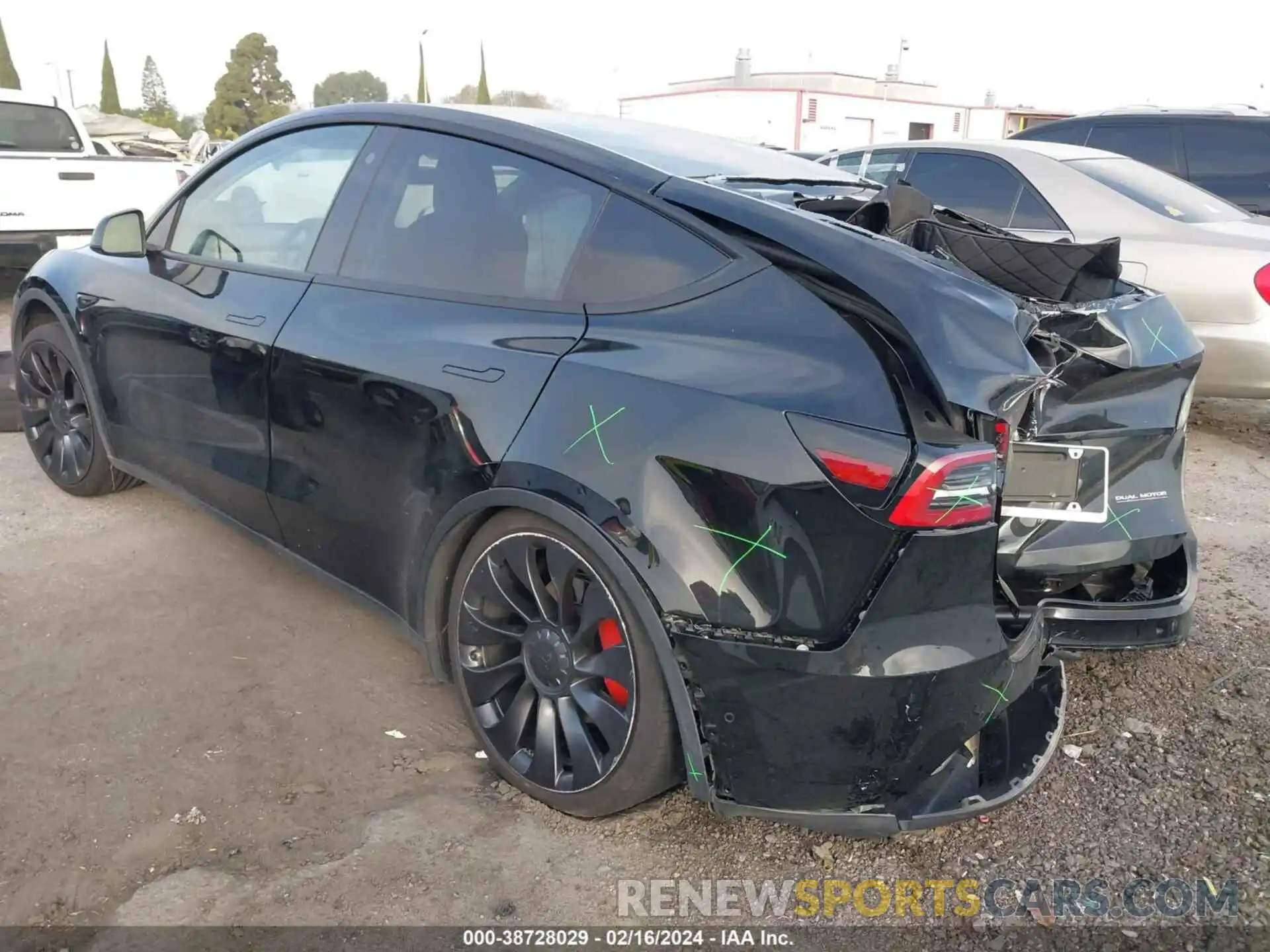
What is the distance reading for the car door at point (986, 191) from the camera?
569 centimetres

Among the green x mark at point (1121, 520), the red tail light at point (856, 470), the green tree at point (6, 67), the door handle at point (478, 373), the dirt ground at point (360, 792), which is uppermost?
the green tree at point (6, 67)

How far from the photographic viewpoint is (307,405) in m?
2.92

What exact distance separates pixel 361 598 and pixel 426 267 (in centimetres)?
100

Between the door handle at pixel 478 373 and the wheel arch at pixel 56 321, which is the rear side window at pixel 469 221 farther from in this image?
the wheel arch at pixel 56 321

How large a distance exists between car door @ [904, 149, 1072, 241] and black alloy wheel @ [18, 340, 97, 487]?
443 cm

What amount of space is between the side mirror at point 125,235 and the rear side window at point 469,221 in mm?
1269

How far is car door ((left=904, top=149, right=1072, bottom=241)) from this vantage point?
18.7 ft

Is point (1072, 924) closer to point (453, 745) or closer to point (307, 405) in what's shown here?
point (453, 745)

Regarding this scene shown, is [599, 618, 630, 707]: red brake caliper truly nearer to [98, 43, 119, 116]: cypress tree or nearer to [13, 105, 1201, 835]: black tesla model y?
[13, 105, 1201, 835]: black tesla model y

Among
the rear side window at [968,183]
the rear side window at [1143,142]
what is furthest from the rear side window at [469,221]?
the rear side window at [1143,142]

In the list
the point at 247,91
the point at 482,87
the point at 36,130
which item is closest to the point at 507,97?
the point at 482,87

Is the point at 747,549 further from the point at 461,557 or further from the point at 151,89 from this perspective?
the point at 151,89

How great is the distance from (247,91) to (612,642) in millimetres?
45586

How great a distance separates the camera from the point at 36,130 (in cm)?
884
